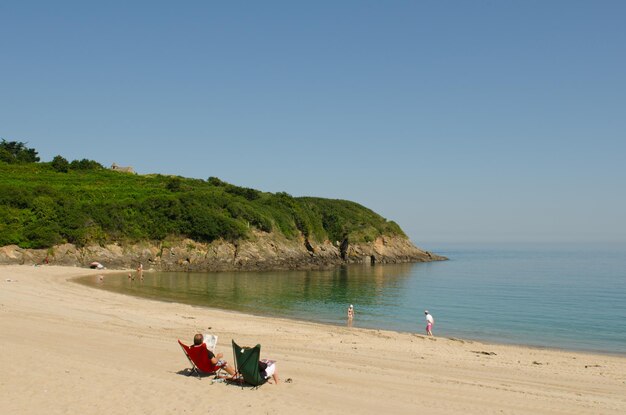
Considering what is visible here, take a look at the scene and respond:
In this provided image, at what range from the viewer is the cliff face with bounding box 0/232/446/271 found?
55812mm

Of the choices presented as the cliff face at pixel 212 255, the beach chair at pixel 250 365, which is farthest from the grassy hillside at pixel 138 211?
the beach chair at pixel 250 365

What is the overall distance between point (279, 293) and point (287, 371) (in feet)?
96.7

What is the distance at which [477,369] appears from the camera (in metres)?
16.2

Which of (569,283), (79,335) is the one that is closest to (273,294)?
(79,335)

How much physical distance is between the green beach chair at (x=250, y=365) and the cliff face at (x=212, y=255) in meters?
50.6

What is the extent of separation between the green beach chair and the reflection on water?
56.0ft

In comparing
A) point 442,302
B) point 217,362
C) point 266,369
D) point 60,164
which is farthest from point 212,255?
point 266,369

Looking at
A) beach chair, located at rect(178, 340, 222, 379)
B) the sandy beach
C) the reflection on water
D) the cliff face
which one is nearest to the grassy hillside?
the cliff face

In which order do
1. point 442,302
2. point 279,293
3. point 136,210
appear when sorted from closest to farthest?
1. point 442,302
2. point 279,293
3. point 136,210

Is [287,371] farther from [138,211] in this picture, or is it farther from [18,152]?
[18,152]

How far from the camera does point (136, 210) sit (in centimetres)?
6738

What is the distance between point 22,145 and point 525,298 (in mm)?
99484

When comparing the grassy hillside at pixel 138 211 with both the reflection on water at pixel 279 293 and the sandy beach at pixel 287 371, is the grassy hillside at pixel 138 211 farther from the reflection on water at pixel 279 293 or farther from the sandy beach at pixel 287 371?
the sandy beach at pixel 287 371

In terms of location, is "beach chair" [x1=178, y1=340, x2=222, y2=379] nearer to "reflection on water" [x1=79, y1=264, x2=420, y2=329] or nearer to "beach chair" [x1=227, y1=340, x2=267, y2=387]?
"beach chair" [x1=227, y1=340, x2=267, y2=387]
